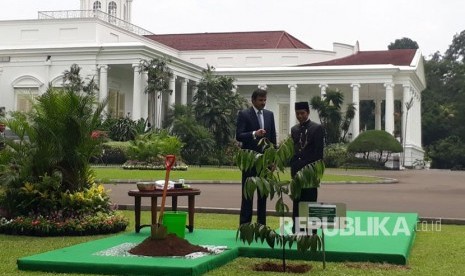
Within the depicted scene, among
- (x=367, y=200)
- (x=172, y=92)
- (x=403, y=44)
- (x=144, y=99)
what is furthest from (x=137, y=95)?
(x=403, y=44)

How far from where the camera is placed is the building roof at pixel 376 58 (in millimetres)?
51719

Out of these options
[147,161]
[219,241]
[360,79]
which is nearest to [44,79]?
[147,161]

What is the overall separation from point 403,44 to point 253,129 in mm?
87646

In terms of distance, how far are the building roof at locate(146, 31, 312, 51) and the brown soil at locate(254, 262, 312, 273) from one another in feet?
166

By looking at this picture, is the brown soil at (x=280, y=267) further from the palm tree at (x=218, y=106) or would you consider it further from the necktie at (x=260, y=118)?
the palm tree at (x=218, y=106)

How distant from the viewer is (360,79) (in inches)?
1925

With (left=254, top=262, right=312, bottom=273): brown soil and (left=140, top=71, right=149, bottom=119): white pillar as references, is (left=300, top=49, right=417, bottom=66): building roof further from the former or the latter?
(left=254, top=262, right=312, bottom=273): brown soil

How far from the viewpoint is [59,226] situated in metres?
8.69

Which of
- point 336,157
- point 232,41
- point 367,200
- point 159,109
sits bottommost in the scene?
point 367,200

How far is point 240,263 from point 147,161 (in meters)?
24.5

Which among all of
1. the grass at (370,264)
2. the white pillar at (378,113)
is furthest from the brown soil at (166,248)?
the white pillar at (378,113)

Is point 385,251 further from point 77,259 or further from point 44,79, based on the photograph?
point 44,79

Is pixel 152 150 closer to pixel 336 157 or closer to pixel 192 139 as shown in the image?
pixel 192 139

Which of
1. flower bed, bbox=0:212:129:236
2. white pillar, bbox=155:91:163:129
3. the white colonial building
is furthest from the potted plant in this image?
white pillar, bbox=155:91:163:129
